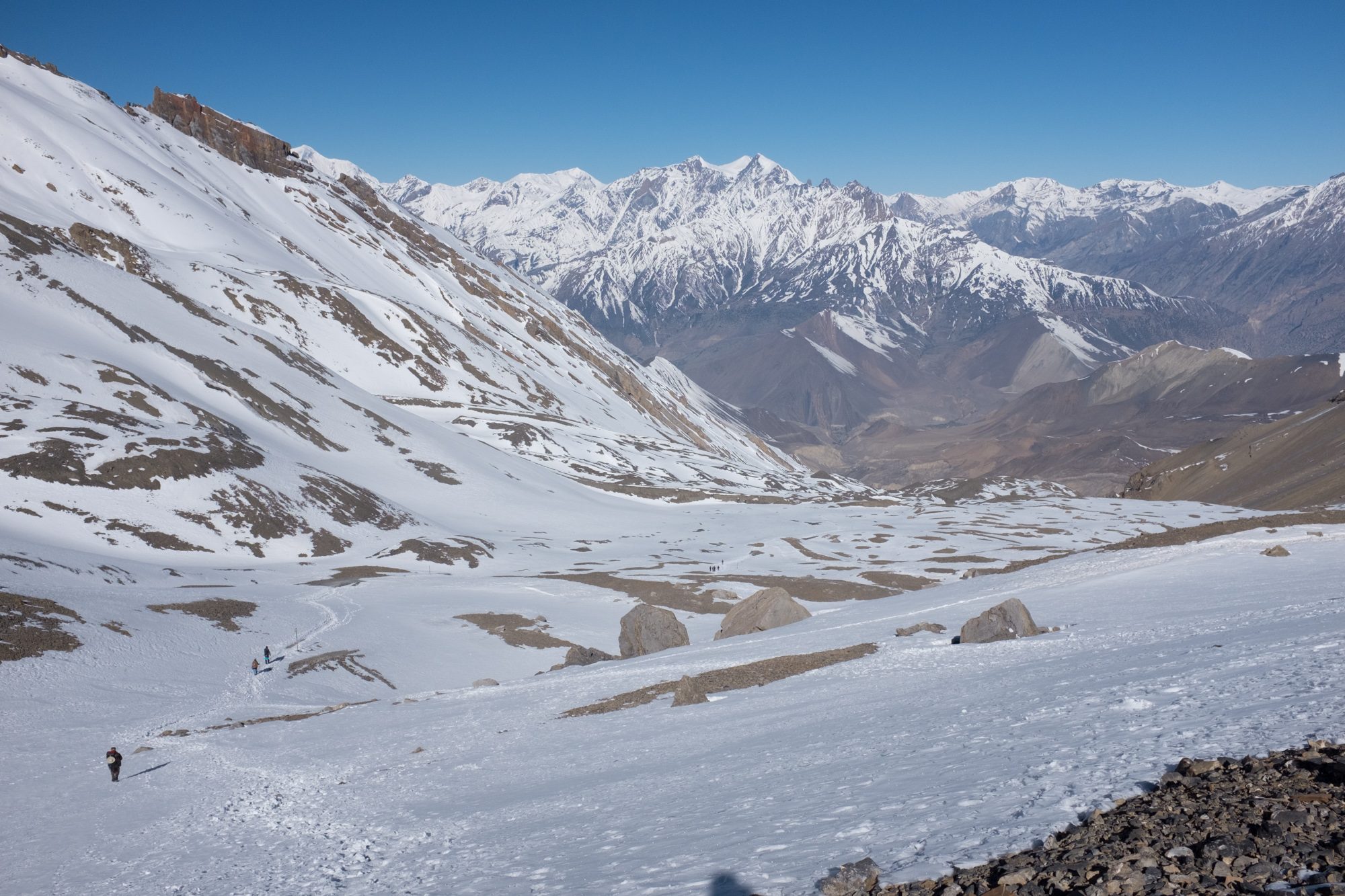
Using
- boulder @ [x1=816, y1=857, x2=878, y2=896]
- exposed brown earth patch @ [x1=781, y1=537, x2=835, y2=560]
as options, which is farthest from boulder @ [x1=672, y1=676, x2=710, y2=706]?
exposed brown earth patch @ [x1=781, y1=537, x2=835, y2=560]

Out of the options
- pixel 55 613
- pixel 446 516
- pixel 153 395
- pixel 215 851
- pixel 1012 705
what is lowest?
pixel 215 851

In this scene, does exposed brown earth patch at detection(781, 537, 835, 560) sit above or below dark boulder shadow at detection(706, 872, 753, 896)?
above

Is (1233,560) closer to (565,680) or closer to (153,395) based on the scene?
(565,680)

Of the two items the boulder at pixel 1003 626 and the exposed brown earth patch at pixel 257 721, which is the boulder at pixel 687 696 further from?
the exposed brown earth patch at pixel 257 721

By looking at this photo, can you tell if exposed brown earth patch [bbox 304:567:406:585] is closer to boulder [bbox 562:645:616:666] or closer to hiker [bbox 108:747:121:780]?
boulder [bbox 562:645:616:666]

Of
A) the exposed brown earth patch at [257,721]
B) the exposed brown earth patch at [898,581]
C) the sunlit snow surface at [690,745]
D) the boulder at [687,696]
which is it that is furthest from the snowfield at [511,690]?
the exposed brown earth patch at [898,581]

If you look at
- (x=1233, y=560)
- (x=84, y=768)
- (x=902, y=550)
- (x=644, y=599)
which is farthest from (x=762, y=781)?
(x=902, y=550)

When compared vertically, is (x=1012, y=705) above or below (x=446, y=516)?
below
